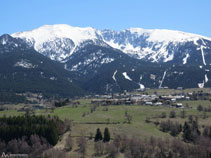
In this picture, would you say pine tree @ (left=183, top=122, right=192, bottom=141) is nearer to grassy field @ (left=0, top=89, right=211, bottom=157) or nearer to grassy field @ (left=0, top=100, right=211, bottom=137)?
grassy field @ (left=0, top=89, right=211, bottom=157)

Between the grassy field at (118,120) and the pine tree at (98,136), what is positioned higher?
the grassy field at (118,120)

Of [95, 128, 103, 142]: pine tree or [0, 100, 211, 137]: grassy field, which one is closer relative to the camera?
[95, 128, 103, 142]: pine tree

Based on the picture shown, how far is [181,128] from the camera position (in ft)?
454

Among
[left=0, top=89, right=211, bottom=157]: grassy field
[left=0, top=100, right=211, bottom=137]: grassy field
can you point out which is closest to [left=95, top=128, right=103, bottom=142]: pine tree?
[left=0, top=89, right=211, bottom=157]: grassy field

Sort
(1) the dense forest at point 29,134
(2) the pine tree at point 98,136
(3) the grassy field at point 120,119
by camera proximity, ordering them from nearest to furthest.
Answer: (1) the dense forest at point 29,134
(2) the pine tree at point 98,136
(3) the grassy field at point 120,119

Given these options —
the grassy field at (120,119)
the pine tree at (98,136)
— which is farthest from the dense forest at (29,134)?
the pine tree at (98,136)

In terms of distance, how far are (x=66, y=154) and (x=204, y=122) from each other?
219 ft

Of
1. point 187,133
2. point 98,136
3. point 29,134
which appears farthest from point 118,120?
point 29,134

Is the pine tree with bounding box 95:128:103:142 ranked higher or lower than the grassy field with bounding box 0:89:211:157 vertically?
lower

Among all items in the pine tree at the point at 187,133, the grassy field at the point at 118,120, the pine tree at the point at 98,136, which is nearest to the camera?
the pine tree at the point at 98,136

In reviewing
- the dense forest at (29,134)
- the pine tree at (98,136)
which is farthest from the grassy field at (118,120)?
the dense forest at (29,134)

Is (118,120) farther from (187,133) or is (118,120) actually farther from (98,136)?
(187,133)

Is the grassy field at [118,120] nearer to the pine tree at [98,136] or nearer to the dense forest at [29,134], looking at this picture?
the pine tree at [98,136]

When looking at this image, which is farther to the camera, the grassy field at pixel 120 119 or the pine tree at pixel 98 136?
the grassy field at pixel 120 119
